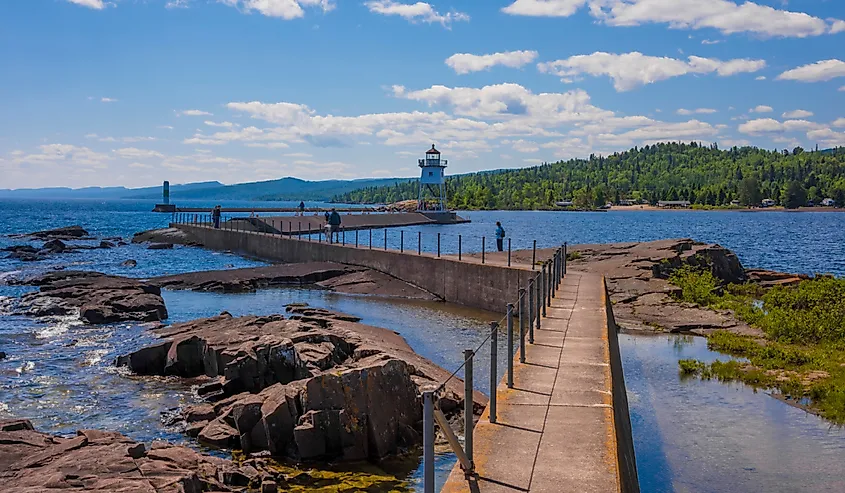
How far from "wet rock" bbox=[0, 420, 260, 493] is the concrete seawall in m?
14.3

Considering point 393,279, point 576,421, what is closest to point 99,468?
point 576,421

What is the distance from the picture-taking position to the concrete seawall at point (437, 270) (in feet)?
81.0

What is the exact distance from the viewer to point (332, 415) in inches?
432

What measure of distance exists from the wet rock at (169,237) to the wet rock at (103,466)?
52851 mm

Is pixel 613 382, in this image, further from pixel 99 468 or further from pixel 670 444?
pixel 99 468

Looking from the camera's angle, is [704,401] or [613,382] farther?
[704,401]

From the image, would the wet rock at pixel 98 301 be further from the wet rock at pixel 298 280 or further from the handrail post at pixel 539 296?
the handrail post at pixel 539 296

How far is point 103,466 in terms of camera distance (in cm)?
824

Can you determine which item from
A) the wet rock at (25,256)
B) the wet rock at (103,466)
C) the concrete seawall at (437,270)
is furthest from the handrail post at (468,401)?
the wet rock at (25,256)

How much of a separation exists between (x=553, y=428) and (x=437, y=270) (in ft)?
68.7

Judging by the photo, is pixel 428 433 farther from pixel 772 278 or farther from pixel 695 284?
pixel 772 278

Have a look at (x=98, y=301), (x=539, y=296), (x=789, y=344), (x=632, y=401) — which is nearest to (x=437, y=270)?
(x=98, y=301)

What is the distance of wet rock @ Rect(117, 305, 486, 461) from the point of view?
11.0 metres

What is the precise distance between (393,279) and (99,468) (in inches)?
919
